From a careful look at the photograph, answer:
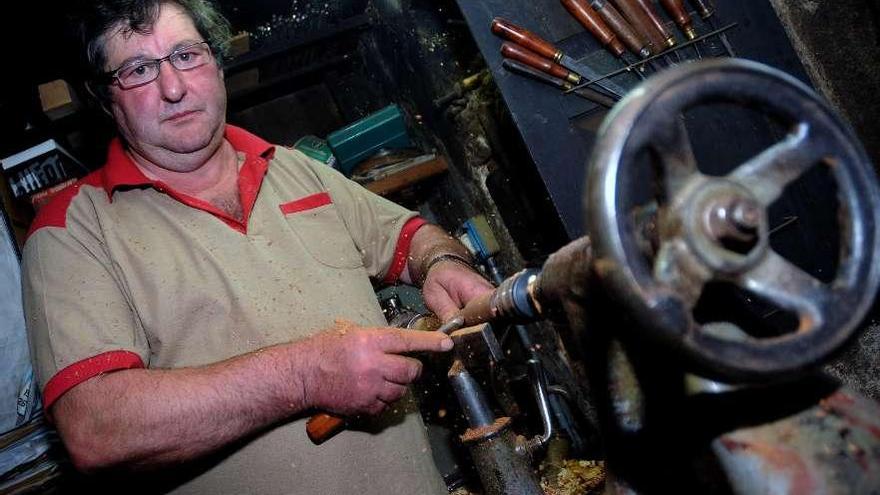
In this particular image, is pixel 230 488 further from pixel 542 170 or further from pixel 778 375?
pixel 542 170

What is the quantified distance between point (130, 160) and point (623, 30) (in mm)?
2646

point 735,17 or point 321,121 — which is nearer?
point 735,17

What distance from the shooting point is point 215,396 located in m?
1.52

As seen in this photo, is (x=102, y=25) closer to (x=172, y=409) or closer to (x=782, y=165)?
(x=172, y=409)

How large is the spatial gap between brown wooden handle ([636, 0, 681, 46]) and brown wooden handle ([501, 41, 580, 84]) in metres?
0.53

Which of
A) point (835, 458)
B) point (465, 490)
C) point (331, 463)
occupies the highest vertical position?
point (331, 463)

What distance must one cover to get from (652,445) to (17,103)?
16.3ft

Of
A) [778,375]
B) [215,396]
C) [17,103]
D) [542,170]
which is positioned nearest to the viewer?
[778,375]

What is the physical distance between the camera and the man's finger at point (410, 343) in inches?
59.7

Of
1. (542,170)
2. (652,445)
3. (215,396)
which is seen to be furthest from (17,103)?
(652,445)

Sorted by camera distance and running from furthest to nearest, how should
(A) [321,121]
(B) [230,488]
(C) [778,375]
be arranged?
(A) [321,121]
(B) [230,488]
(C) [778,375]

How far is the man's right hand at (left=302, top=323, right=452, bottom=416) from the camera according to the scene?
1523 millimetres

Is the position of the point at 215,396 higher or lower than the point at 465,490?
higher

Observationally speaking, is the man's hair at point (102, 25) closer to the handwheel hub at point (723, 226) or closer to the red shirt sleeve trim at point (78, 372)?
the red shirt sleeve trim at point (78, 372)
